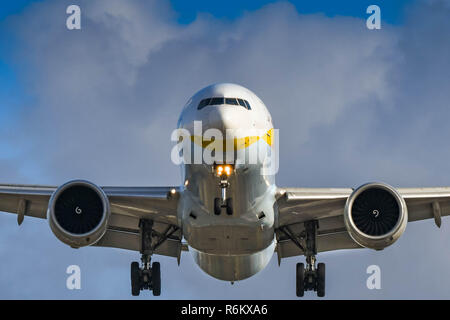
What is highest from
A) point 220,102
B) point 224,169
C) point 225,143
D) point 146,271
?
point 220,102

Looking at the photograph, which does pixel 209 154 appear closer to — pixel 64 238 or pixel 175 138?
pixel 175 138

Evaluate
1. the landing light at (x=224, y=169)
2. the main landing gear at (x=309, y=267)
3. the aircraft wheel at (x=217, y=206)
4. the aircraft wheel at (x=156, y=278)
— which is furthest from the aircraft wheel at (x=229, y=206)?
the aircraft wheel at (x=156, y=278)

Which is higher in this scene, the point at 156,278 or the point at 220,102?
the point at 220,102

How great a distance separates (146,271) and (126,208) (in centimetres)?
304

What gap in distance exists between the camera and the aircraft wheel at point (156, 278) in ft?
101

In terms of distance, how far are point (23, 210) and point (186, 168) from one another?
6405 millimetres

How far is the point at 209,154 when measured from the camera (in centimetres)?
2422

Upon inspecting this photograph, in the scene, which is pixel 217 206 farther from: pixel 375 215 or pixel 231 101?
pixel 375 215

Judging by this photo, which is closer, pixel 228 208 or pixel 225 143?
pixel 225 143

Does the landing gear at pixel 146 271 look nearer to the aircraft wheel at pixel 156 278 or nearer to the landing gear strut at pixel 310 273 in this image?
the aircraft wheel at pixel 156 278

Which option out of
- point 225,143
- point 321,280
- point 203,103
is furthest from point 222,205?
point 321,280

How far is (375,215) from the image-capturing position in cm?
2675

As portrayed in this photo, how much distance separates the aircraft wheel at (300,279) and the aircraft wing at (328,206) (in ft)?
2.72
